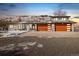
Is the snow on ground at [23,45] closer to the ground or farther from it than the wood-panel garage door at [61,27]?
closer to the ground

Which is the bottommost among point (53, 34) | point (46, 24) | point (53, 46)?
point (53, 46)

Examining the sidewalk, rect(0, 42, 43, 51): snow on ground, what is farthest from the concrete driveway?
rect(0, 42, 43, 51): snow on ground

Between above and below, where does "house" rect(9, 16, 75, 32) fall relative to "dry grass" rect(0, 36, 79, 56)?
above

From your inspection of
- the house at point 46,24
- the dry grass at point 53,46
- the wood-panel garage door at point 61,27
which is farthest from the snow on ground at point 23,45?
the wood-panel garage door at point 61,27

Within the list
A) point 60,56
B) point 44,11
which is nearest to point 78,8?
point 44,11

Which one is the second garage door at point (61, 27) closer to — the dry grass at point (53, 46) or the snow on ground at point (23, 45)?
the dry grass at point (53, 46)

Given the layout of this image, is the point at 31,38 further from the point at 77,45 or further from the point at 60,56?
the point at 77,45

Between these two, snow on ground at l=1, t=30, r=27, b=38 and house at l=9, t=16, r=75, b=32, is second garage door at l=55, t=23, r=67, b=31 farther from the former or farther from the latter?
snow on ground at l=1, t=30, r=27, b=38

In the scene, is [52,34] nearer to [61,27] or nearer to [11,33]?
[61,27]

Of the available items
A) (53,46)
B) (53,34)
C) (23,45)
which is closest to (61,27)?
(53,34)

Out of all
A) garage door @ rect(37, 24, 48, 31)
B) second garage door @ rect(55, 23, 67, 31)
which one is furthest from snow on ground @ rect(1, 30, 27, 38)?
second garage door @ rect(55, 23, 67, 31)

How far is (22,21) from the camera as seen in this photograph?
1897 millimetres

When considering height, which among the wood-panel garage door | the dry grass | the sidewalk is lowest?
the dry grass

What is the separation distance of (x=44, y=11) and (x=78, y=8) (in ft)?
1.25
